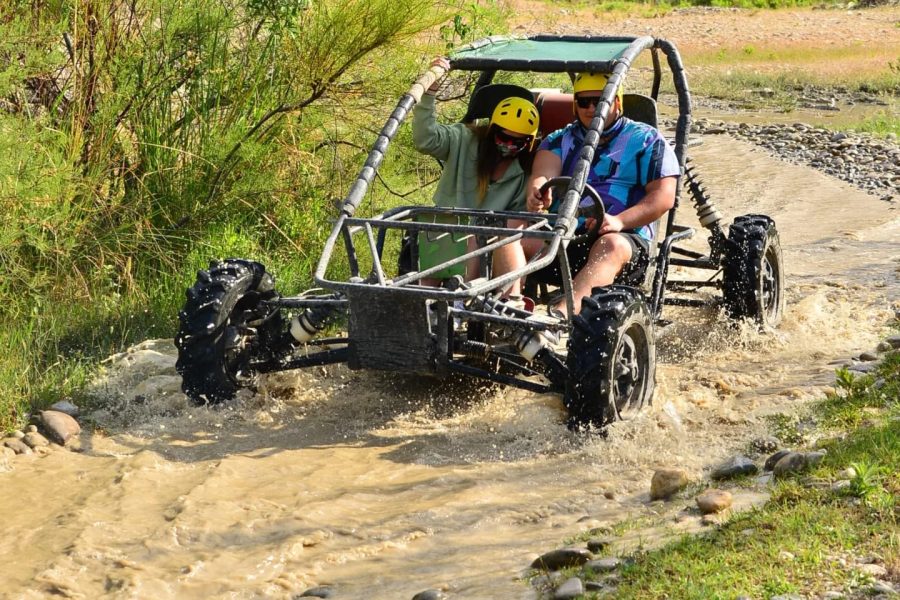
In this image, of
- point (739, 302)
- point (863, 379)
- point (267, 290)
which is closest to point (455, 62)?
point (267, 290)

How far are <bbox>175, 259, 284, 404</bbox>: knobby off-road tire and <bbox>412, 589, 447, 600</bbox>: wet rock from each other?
2308 millimetres

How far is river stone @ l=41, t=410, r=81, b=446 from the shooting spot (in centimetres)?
659

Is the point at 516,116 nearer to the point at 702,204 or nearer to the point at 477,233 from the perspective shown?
the point at 477,233

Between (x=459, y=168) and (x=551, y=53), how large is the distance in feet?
2.75

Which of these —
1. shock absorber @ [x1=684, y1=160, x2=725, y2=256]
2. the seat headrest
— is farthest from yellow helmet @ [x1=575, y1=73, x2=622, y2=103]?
shock absorber @ [x1=684, y1=160, x2=725, y2=256]

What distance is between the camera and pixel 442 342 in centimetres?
614

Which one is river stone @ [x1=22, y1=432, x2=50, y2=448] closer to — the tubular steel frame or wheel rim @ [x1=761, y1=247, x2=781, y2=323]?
the tubular steel frame

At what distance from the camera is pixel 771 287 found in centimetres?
855

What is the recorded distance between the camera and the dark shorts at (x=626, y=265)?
7.30 metres

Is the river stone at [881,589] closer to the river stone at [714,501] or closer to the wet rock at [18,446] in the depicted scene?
the river stone at [714,501]

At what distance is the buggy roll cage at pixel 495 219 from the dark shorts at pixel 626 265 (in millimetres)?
107

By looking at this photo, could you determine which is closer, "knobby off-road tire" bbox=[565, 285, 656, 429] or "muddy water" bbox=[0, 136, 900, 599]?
"muddy water" bbox=[0, 136, 900, 599]

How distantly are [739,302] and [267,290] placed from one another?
3.03 meters

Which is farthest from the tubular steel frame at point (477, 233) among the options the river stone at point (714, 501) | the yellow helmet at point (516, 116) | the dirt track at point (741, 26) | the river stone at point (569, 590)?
the dirt track at point (741, 26)
